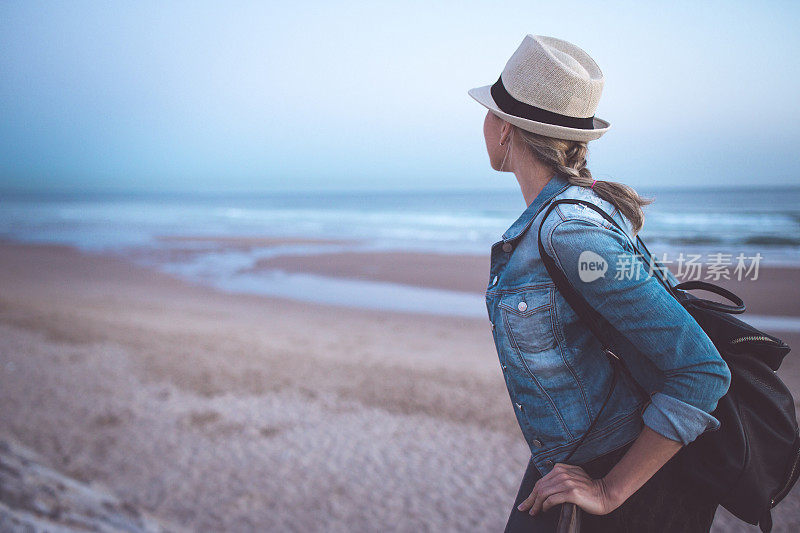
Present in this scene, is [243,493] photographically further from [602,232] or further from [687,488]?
[602,232]

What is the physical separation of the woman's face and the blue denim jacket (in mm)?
175

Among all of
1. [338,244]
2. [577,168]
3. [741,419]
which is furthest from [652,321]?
[338,244]

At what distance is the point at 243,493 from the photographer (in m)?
4.10

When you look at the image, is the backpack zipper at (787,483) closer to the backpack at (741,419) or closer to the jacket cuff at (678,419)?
the backpack at (741,419)

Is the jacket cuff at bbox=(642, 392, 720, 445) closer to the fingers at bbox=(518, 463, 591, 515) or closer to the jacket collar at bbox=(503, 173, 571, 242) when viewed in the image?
the fingers at bbox=(518, 463, 591, 515)

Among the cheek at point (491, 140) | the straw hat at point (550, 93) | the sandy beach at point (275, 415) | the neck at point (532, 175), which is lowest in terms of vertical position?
the sandy beach at point (275, 415)

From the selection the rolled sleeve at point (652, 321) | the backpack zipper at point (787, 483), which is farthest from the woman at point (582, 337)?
the backpack zipper at point (787, 483)

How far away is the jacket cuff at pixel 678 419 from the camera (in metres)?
1.10

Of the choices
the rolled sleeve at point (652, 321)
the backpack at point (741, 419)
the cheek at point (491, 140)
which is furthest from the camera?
the cheek at point (491, 140)

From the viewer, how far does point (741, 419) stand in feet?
3.91

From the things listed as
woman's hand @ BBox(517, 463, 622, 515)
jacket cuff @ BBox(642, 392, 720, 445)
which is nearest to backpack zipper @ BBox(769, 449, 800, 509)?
jacket cuff @ BBox(642, 392, 720, 445)

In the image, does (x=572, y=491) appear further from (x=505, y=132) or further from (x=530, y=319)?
(x=505, y=132)

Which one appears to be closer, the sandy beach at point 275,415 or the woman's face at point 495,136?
the woman's face at point 495,136

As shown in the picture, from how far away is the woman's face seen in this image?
4.57 ft
